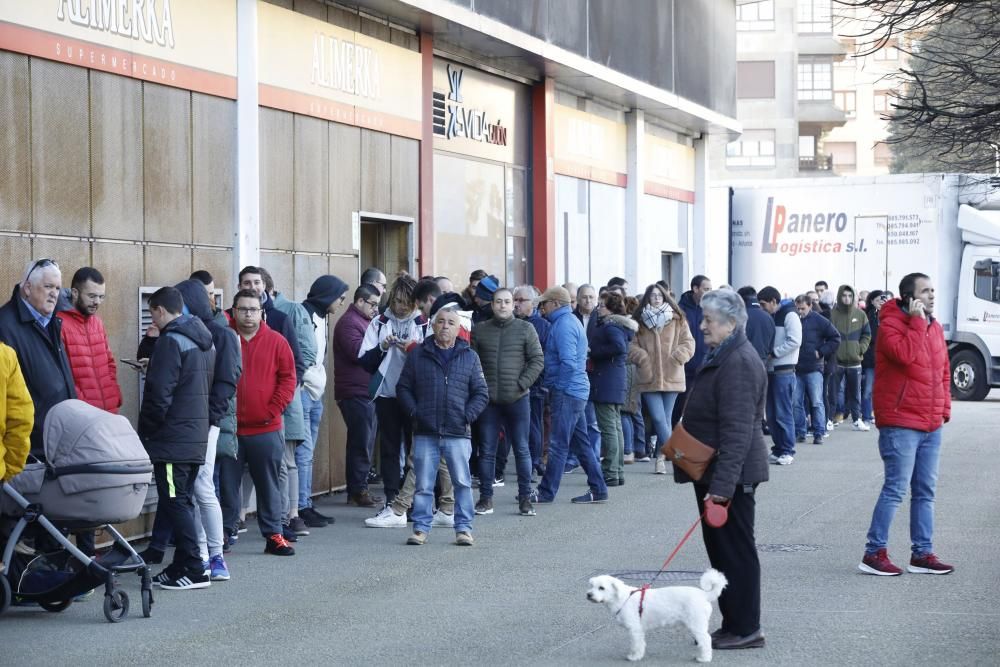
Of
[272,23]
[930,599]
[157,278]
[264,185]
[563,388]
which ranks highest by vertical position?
[272,23]

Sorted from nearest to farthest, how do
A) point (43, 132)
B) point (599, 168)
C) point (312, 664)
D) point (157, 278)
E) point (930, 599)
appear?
1. point (312, 664)
2. point (930, 599)
3. point (43, 132)
4. point (157, 278)
5. point (599, 168)

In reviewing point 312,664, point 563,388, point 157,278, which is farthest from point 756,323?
point 312,664

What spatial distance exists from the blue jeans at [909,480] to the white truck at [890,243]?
17873 mm

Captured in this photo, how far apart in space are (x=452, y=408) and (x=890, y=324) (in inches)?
126

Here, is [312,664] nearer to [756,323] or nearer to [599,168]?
[756,323]

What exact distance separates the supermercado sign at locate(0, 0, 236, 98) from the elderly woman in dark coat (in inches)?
216

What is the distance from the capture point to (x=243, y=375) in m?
10.6

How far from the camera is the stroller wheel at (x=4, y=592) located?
27.4 feet

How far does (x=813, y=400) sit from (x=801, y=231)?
10.2m

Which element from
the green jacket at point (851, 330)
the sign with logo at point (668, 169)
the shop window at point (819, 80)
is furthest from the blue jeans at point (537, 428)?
the shop window at point (819, 80)

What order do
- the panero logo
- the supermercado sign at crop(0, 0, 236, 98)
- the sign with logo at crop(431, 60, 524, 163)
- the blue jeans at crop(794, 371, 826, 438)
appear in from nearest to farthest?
the supermercado sign at crop(0, 0, 236, 98)
the sign with logo at crop(431, 60, 524, 163)
the blue jeans at crop(794, 371, 826, 438)
the panero logo

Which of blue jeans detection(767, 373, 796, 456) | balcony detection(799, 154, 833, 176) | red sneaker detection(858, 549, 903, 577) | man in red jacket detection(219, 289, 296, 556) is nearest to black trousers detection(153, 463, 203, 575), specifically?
man in red jacket detection(219, 289, 296, 556)

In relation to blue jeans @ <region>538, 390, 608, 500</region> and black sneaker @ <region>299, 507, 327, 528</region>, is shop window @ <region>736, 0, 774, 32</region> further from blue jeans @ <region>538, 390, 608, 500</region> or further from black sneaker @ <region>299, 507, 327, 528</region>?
black sneaker @ <region>299, 507, 327, 528</region>

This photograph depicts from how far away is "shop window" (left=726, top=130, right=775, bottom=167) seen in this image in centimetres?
6681
